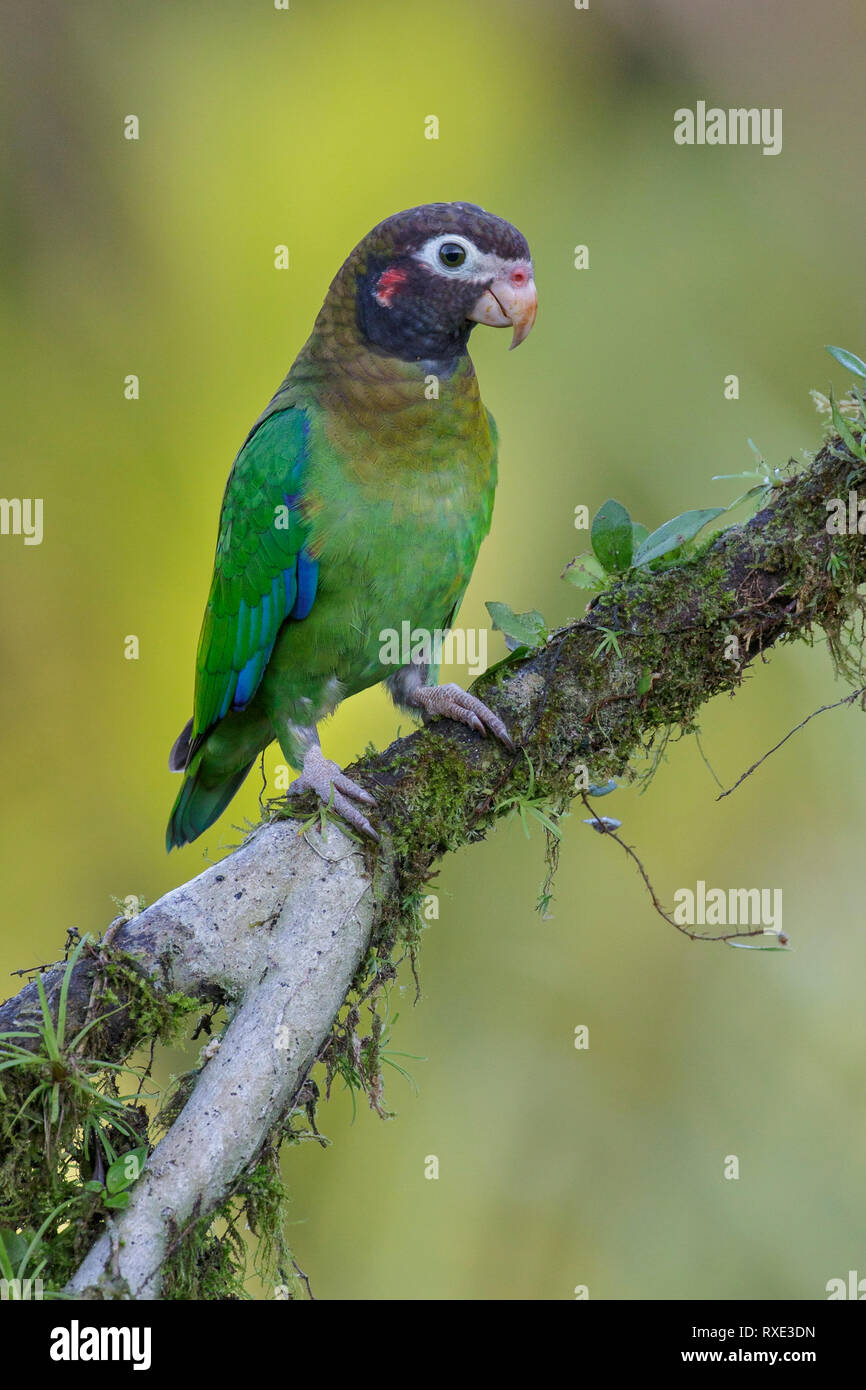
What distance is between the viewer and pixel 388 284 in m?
3.62

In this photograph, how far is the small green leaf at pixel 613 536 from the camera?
9.61 feet

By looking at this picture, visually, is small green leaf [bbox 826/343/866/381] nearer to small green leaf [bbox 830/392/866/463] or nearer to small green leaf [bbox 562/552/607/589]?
small green leaf [bbox 830/392/866/463]

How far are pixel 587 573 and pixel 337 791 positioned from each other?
0.83 m

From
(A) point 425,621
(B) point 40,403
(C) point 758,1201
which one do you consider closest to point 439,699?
(A) point 425,621

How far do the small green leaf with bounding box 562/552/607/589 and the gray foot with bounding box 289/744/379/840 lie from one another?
0.74 metres

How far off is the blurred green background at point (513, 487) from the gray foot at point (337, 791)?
2.35m

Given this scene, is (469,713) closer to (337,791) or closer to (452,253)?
(337,791)

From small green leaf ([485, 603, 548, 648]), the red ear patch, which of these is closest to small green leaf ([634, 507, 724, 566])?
small green leaf ([485, 603, 548, 648])

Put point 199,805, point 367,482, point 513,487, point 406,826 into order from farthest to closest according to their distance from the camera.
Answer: point 513,487
point 199,805
point 367,482
point 406,826

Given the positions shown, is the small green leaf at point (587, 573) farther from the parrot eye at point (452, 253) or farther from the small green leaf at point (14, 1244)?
the small green leaf at point (14, 1244)

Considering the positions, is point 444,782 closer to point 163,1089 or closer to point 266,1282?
point 163,1089

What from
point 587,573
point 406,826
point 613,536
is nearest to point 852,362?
point 613,536

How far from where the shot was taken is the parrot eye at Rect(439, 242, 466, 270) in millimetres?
3521

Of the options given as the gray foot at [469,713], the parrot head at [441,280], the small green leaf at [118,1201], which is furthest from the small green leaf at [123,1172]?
the parrot head at [441,280]
